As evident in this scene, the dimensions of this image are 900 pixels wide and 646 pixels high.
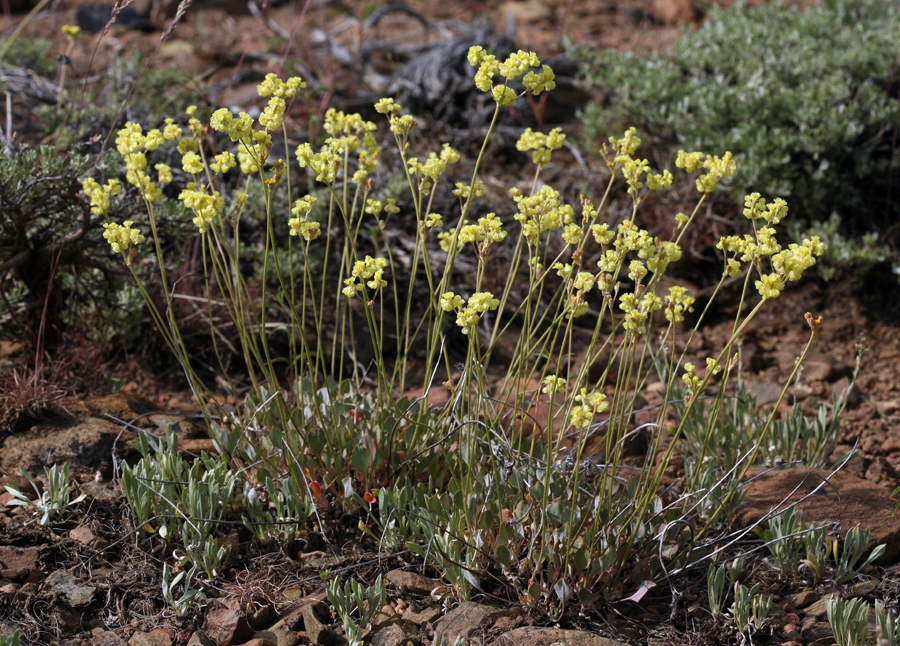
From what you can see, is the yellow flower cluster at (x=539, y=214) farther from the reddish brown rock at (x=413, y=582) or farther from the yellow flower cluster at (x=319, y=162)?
the reddish brown rock at (x=413, y=582)

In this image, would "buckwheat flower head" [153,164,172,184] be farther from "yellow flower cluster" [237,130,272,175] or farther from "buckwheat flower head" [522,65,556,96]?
"buckwheat flower head" [522,65,556,96]

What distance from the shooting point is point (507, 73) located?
1.81 meters

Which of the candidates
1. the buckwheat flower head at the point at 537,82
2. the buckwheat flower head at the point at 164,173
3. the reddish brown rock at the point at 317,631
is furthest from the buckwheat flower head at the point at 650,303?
the buckwheat flower head at the point at 164,173

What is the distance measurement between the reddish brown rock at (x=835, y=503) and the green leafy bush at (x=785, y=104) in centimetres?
173

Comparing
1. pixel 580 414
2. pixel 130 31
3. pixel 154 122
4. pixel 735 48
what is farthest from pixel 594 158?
pixel 130 31

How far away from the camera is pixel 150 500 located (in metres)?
2.23

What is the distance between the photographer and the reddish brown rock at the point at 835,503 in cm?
235

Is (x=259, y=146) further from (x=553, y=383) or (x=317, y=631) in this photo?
(x=317, y=631)

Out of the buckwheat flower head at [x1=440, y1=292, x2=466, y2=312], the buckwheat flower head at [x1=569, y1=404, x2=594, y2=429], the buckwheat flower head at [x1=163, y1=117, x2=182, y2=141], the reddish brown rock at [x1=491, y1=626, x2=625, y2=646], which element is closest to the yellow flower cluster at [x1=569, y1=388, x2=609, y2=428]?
the buckwheat flower head at [x1=569, y1=404, x2=594, y2=429]

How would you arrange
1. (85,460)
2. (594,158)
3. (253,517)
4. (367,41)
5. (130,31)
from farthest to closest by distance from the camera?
(130,31)
(367,41)
(594,158)
(85,460)
(253,517)

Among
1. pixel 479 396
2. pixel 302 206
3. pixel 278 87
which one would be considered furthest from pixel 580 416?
pixel 278 87

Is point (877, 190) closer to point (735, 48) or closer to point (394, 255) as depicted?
point (735, 48)

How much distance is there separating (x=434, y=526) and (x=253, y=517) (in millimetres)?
549

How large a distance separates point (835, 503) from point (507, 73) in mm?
1748
